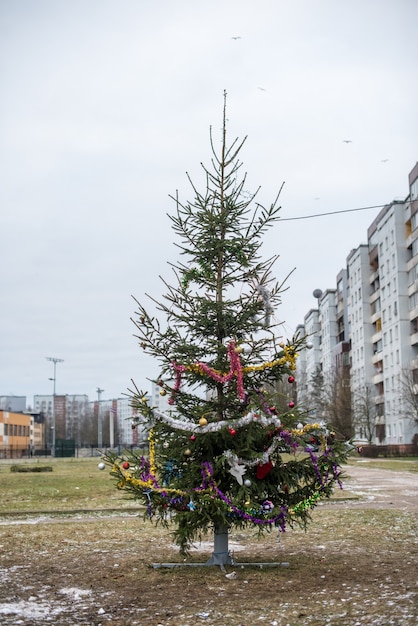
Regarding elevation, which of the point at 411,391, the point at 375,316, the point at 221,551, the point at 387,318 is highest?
the point at 375,316

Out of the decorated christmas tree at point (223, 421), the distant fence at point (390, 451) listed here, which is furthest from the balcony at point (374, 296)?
the decorated christmas tree at point (223, 421)

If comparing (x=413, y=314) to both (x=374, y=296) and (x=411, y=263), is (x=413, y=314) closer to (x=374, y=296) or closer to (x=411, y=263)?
(x=411, y=263)

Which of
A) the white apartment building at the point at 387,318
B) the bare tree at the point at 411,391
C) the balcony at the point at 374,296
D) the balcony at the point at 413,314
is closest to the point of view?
the bare tree at the point at 411,391

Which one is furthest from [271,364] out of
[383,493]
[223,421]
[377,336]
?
[377,336]

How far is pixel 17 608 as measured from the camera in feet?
22.1

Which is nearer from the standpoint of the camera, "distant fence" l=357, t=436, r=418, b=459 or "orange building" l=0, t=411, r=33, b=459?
"distant fence" l=357, t=436, r=418, b=459

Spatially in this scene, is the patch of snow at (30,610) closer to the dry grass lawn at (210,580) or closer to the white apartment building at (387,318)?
the dry grass lawn at (210,580)

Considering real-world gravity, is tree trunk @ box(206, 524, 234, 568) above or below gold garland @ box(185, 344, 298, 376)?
below

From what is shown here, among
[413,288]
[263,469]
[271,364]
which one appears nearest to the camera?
[263,469]

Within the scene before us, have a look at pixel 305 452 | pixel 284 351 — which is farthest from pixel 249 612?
pixel 284 351

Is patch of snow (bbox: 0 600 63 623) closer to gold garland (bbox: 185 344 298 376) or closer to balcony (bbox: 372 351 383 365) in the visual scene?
gold garland (bbox: 185 344 298 376)

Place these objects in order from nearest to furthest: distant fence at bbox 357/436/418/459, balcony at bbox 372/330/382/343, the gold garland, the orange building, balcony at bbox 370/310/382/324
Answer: the gold garland
distant fence at bbox 357/436/418/459
balcony at bbox 372/330/382/343
balcony at bbox 370/310/382/324
the orange building

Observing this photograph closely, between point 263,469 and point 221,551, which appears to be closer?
point 263,469

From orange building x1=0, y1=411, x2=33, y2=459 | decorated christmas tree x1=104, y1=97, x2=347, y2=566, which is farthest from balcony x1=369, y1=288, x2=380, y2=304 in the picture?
decorated christmas tree x1=104, y1=97, x2=347, y2=566
